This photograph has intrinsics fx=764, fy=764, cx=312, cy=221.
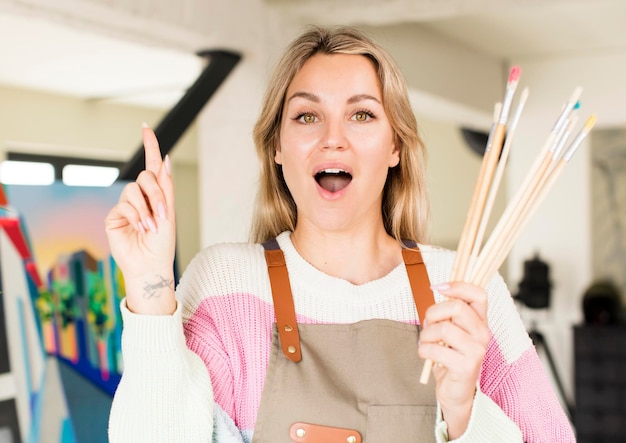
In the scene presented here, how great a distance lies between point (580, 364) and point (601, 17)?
255 centimetres

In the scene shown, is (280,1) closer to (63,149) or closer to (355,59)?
(355,59)

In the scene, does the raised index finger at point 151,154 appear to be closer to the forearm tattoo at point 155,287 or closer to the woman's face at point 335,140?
the forearm tattoo at point 155,287

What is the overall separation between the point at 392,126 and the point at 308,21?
2388 millimetres

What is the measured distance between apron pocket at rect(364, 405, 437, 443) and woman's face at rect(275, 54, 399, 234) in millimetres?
329

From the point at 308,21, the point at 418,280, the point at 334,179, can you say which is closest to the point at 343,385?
the point at 418,280

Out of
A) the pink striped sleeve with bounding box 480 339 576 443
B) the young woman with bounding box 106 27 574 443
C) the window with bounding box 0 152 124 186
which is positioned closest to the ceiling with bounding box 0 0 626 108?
the window with bounding box 0 152 124 186

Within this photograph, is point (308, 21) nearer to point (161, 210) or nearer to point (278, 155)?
point (278, 155)

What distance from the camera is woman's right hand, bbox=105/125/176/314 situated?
3.57 ft

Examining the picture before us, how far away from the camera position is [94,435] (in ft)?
8.39

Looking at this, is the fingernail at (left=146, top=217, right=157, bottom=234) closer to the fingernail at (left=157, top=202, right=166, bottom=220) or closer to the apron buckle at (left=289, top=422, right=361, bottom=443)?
the fingernail at (left=157, top=202, right=166, bottom=220)

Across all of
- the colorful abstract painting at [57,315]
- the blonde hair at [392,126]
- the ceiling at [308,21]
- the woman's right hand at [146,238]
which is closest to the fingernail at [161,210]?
the woman's right hand at [146,238]

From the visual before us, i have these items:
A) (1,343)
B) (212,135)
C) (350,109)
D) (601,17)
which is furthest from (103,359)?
(601,17)

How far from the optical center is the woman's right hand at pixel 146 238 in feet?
3.57

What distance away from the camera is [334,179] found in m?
1.37
